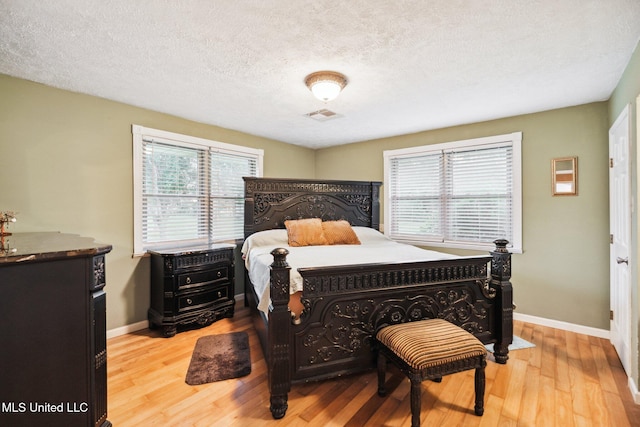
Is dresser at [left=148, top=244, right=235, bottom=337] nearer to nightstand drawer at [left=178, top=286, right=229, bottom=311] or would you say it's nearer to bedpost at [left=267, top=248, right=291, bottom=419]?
nightstand drawer at [left=178, top=286, right=229, bottom=311]

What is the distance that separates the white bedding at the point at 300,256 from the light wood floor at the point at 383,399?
67cm

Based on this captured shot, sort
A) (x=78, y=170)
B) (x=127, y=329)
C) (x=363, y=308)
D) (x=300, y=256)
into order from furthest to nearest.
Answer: (x=127, y=329) < (x=78, y=170) < (x=300, y=256) < (x=363, y=308)

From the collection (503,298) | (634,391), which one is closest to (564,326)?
(634,391)

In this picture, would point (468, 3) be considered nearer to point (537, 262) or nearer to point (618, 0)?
point (618, 0)

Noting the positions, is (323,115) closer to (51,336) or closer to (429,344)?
(429,344)

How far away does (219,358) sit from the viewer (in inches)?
100.0

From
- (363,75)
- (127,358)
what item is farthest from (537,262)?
(127,358)

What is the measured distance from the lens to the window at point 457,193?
11.5 ft

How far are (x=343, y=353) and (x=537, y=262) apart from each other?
8.87ft

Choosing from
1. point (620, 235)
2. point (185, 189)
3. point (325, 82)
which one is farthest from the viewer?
point (185, 189)

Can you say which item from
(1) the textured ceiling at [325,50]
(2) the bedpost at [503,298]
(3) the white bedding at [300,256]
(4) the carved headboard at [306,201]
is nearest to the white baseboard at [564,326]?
(2) the bedpost at [503,298]

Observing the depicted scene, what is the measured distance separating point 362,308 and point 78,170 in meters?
2.94

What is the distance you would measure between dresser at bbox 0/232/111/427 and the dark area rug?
0.90 meters

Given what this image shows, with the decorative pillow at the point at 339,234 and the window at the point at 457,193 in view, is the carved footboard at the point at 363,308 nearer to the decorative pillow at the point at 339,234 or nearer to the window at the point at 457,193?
the window at the point at 457,193
